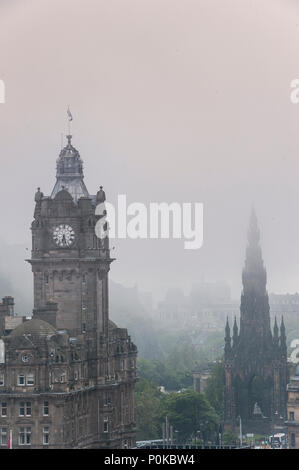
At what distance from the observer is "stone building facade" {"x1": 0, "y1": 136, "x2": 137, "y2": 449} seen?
126 meters

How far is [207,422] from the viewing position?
17300 centimetres

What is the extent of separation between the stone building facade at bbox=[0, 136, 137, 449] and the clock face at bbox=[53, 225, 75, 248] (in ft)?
0.22

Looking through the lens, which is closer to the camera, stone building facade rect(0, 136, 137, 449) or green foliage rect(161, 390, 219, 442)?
stone building facade rect(0, 136, 137, 449)

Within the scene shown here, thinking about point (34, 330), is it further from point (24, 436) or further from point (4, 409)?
point (24, 436)

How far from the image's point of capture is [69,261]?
441ft

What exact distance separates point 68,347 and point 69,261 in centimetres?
819

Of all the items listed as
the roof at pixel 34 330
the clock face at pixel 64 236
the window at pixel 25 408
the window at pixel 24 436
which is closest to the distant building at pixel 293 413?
the clock face at pixel 64 236

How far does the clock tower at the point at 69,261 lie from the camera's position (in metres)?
135

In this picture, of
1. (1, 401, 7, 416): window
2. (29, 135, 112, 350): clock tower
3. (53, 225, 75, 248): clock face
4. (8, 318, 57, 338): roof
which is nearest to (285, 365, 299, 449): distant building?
(29, 135, 112, 350): clock tower

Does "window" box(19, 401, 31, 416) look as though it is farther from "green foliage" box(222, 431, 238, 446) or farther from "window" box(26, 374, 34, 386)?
"green foliage" box(222, 431, 238, 446)

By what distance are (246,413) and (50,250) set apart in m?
64.0

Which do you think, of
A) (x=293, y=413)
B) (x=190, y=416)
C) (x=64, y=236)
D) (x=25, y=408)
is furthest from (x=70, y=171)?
(x=190, y=416)

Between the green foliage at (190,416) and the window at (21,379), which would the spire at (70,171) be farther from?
the green foliage at (190,416)
